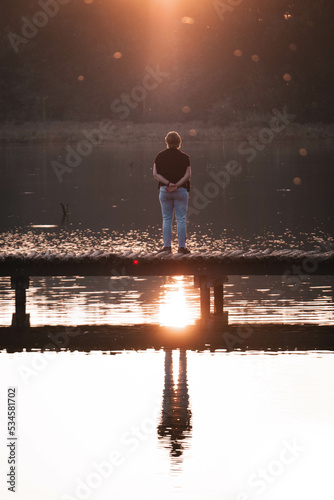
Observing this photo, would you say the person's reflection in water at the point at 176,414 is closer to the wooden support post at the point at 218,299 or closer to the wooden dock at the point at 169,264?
the wooden dock at the point at 169,264

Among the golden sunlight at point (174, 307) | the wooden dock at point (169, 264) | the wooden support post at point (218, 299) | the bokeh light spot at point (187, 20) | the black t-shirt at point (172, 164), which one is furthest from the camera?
the bokeh light spot at point (187, 20)

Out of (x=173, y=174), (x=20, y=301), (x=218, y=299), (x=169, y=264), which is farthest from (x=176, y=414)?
(x=20, y=301)

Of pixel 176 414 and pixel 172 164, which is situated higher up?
pixel 172 164

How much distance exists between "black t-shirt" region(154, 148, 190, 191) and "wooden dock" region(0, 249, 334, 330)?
166cm

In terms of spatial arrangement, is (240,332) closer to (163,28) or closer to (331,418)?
(331,418)

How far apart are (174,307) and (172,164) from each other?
7.09 meters

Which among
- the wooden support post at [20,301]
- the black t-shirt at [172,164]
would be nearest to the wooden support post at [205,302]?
the black t-shirt at [172,164]

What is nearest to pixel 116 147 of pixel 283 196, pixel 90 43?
pixel 90 43

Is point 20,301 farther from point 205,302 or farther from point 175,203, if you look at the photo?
point 175,203

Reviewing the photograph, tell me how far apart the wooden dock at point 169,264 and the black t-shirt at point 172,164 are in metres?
1.66

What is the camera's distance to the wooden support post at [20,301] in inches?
785

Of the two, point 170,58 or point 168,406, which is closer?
point 168,406

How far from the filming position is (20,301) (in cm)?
2009

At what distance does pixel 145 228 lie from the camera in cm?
4362
